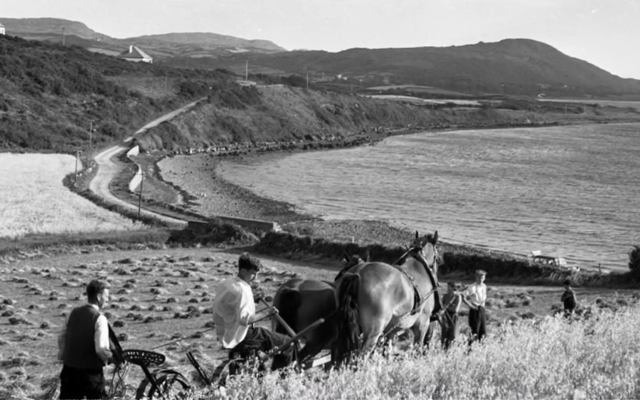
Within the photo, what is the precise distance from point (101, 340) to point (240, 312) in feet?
5.12

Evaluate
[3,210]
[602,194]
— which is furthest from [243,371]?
[602,194]

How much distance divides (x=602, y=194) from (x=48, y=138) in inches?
2177

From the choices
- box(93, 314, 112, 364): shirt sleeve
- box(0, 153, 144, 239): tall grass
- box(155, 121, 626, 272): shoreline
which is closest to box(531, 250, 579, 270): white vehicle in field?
box(155, 121, 626, 272): shoreline

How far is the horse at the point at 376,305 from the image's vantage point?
36.1 ft

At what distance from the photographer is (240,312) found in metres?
9.84

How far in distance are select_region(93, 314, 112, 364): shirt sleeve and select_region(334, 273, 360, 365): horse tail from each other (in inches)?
120

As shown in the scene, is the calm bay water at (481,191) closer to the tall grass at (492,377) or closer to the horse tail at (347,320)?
the horse tail at (347,320)

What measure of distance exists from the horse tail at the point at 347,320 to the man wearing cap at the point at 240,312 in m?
1.13

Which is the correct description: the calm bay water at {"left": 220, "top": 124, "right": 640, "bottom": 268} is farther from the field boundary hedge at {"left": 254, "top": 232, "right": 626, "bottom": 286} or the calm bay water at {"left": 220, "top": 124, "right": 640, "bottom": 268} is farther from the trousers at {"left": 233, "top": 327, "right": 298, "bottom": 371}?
the trousers at {"left": 233, "top": 327, "right": 298, "bottom": 371}

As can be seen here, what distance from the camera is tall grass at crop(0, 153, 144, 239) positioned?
141ft

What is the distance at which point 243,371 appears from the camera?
9.72 meters

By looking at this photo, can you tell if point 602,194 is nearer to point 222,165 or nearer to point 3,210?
point 222,165

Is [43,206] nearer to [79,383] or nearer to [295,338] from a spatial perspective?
[295,338]

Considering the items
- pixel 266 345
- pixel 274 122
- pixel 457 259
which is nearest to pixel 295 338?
pixel 266 345
